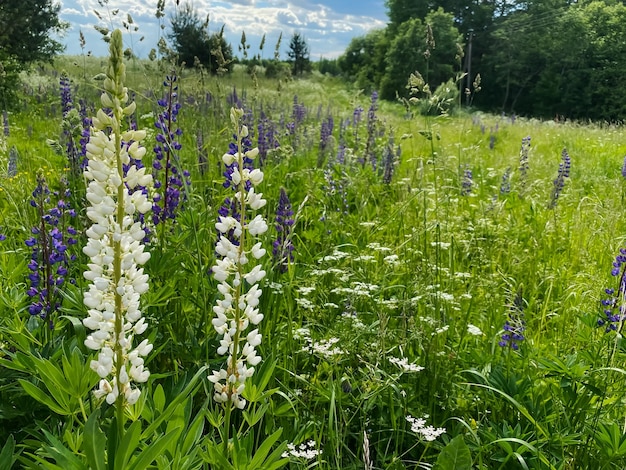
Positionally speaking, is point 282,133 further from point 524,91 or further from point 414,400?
point 524,91

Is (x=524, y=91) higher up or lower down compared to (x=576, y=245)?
higher up

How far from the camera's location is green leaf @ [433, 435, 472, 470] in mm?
1375

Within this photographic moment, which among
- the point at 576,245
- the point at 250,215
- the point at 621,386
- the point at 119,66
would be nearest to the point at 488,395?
the point at 621,386

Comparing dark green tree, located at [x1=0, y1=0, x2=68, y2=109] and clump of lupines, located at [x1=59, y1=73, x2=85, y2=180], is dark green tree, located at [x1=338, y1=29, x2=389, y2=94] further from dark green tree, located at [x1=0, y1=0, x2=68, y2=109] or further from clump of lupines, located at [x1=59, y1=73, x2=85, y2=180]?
clump of lupines, located at [x1=59, y1=73, x2=85, y2=180]

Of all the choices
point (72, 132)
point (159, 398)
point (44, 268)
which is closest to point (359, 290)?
point (159, 398)

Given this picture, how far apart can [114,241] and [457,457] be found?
1067mm

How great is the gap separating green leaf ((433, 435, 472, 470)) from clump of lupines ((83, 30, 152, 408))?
0.86 metres

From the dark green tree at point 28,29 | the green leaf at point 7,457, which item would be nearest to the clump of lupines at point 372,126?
the green leaf at point 7,457

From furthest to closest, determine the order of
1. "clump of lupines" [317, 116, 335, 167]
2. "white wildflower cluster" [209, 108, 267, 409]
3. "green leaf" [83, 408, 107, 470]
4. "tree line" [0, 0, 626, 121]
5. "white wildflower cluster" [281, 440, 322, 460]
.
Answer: "tree line" [0, 0, 626, 121] → "clump of lupines" [317, 116, 335, 167] → "white wildflower cluster" [281, 440, 322, 460] → "white wildflower cluster" [209, 108, 267, 409] → "green leaf" [83, 408, 107, 470]

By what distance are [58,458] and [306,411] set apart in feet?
3.51

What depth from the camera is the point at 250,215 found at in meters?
3.54

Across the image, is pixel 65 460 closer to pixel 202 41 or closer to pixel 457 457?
pixel 457 457

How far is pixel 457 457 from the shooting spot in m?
1.38

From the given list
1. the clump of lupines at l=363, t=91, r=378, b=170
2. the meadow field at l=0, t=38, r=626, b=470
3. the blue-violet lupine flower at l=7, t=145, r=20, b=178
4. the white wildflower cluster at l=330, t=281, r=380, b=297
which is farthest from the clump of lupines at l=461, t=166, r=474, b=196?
the blue-violet lupine flower at l=7, t=145, r=20, b=178
